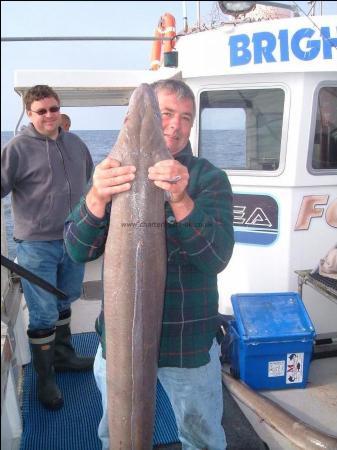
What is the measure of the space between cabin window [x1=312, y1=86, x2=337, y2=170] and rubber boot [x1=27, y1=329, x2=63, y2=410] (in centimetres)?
338

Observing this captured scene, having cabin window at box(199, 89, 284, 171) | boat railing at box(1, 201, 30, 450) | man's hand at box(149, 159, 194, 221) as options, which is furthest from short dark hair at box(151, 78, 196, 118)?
cabin window at box(199, 89, 284, 171)

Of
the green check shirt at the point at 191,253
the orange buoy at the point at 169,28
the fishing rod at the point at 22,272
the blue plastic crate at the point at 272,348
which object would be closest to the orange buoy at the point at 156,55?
the orange buoy at the point at 169,28

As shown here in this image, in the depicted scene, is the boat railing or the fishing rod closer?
the fishing rod

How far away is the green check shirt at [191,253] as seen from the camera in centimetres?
222

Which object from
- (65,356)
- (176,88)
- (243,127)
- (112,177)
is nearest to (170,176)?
(112,177)

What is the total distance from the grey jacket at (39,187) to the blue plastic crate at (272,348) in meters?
2.00

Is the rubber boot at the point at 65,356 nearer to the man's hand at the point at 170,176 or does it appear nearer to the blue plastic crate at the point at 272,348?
the blue plastic crate at the point at 272,348

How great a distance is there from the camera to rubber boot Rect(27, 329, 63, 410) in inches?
155

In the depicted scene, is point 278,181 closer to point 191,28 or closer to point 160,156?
point 191,28

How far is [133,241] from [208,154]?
352 centimetres

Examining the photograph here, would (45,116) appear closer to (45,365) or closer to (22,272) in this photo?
(45,365)

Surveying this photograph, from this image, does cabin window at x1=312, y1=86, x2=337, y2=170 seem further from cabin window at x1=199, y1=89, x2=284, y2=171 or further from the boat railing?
the boat railing

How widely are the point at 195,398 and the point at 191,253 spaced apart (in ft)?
3.07

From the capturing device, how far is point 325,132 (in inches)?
198
